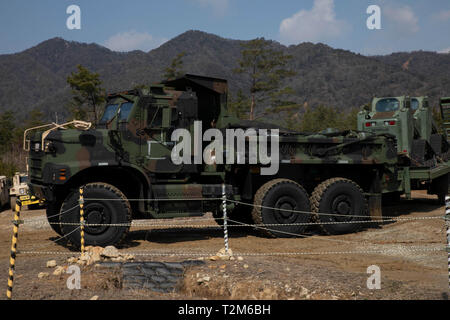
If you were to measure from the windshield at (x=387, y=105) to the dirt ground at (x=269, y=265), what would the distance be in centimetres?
358

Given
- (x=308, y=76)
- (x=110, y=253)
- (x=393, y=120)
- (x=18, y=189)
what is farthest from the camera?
(x=308, y=76)

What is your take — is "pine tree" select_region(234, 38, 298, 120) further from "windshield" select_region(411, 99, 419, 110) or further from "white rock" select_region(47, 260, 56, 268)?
"white rock" select_region(47, 260, 56, 268)

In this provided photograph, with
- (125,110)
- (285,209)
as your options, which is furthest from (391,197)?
(125,110)

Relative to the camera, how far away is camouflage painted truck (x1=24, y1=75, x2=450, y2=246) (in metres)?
9.34

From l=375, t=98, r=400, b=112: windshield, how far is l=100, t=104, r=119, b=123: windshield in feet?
26.0

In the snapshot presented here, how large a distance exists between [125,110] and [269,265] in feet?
14.7

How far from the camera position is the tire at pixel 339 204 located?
11.2m

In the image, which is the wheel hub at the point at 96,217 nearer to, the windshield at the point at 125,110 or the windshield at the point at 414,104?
the windshield at the point at 125,110

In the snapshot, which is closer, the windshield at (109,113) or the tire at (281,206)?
the windshield at (109,113)

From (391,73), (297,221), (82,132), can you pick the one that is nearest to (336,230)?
(297,221)

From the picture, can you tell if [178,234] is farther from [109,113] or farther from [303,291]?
[303,291]

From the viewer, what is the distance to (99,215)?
9.33m

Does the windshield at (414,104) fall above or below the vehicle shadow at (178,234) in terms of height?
above

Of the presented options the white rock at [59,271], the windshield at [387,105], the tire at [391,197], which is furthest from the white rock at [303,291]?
the windshield at [387,105]
